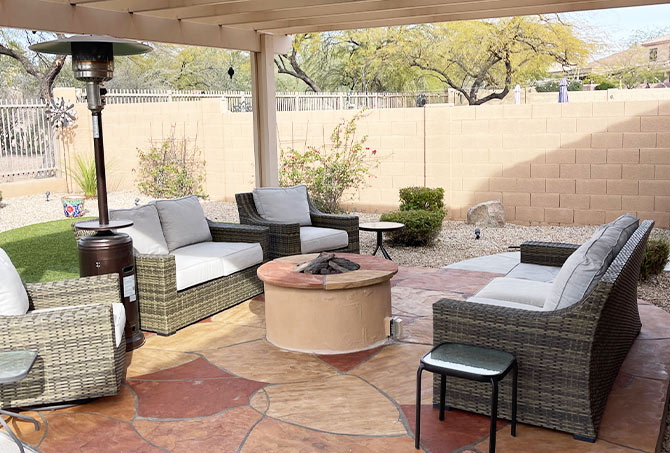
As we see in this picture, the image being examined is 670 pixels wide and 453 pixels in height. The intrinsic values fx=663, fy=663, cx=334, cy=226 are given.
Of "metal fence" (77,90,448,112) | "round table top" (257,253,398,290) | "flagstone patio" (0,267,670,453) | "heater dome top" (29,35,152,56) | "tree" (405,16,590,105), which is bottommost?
"flagstone patio" (0,267,670,453)

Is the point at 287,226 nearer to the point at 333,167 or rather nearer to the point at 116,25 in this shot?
the point at 116,25

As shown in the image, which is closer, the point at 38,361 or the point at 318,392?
the point at 38,361

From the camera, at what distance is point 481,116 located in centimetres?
941

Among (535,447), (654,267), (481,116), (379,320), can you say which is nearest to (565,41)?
(481,116)

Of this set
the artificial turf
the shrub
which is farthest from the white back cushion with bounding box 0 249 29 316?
the shrub

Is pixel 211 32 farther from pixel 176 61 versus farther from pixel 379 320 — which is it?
pixel 176 61

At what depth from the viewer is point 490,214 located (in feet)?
29.8

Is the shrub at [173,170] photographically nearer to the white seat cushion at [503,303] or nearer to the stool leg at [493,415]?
the white seat cushion at [503,303]

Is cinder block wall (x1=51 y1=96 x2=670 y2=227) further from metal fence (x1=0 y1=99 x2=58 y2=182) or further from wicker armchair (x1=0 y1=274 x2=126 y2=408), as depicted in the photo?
wicker armchair (x1=0 y1=274 x2=126 y2=408)

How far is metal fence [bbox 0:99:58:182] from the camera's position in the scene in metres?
11.6

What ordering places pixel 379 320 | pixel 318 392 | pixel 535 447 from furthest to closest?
pixel 379 320 < pixel 318 392 < pixel 535 447

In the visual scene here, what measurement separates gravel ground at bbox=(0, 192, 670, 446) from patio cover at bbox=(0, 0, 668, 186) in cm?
199

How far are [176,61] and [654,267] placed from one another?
2021 centimetres

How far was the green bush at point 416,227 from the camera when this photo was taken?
7.65m
